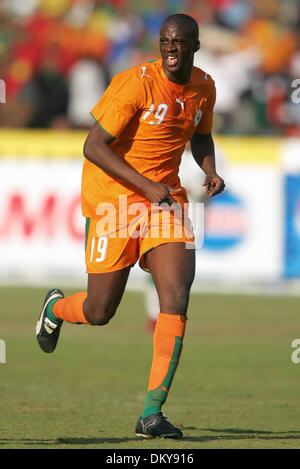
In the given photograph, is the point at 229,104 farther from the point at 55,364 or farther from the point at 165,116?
the point at 165,116

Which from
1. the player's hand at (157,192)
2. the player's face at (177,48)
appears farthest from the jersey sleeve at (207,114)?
the player's hand at (157,192)

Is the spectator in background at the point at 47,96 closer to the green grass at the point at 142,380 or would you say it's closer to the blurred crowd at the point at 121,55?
the blurred crowd at the point at 121,55

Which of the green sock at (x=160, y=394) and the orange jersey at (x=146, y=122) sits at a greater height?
the orange jersey at (x=146, y=122)

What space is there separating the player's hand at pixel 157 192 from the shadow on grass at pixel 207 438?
1.44 metres

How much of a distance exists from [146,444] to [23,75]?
47.3ft

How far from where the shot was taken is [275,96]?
800 inches

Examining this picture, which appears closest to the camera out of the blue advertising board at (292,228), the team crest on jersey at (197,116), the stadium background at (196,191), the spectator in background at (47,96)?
the team crest on jersey at (197,116)

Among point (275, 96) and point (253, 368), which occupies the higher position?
point (275, 96)

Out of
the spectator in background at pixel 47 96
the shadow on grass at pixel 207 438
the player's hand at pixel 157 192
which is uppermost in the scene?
the spectator in background at pixel 47 96

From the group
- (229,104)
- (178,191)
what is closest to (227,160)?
(229,104)

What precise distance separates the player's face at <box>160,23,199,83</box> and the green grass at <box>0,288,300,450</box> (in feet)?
7.53

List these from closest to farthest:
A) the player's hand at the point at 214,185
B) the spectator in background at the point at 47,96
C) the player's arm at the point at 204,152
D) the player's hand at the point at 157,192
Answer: the player's hand at the point at 157,192, the player's hand at the point at 214,185, the player's arm at the point at 204,152, the spectator in background at the point at 47,96

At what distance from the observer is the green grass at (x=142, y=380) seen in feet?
23.7

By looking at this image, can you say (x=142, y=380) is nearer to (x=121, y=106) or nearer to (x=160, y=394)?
(x=160, y=394)
